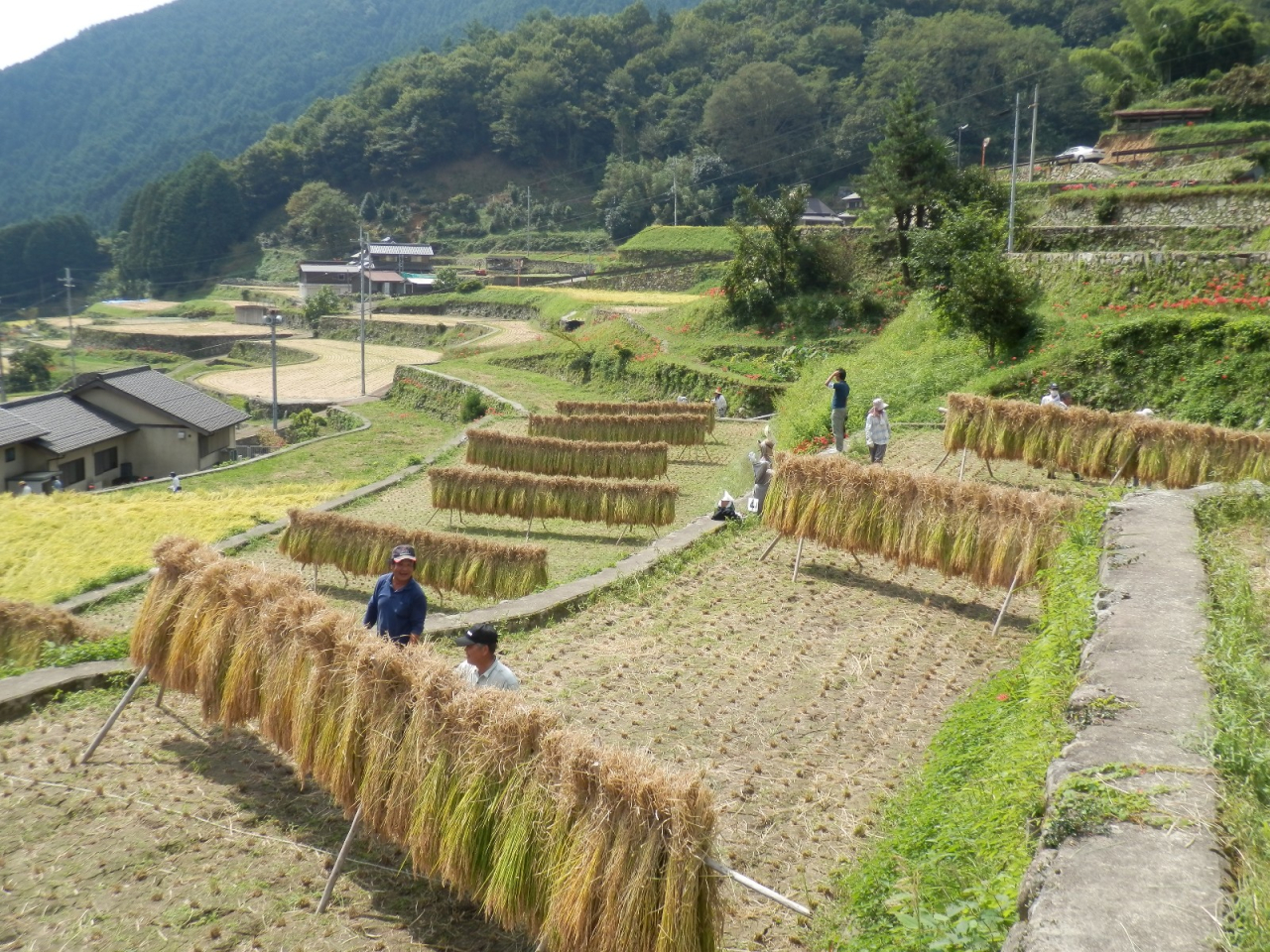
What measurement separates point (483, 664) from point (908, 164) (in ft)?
107

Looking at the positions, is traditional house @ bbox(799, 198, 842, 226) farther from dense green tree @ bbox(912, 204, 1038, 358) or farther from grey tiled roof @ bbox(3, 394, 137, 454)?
grey tiled roof @ bbox(3, 394, 137, 454)

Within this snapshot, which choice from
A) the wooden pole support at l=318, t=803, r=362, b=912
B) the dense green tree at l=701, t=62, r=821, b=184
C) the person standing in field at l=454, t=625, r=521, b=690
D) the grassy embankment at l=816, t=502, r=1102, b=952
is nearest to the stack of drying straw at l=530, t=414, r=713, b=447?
the grassy embankment at l=816, t=502, r=1102, b=952

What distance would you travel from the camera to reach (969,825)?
217 inches

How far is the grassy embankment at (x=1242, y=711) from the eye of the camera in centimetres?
384

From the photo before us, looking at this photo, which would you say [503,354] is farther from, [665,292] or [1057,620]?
[1057,620]

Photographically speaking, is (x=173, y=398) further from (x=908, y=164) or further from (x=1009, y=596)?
(x=1009, y=596)

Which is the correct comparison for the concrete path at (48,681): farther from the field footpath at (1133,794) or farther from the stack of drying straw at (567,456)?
the stack of drying straw at (567,456)

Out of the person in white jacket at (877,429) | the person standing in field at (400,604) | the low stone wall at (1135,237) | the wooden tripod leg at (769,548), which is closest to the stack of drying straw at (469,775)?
the person standing in field at (400,604)

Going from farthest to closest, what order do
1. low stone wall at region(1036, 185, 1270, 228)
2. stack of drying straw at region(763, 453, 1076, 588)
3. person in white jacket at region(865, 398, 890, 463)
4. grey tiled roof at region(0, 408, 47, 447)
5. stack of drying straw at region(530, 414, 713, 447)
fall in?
grey tiled roof at region(0, 408, 47, 447), low stone wall at region(1036, 185, 1270, 228), stack of drying straw at region(530, 414, 713, 447), person in white jacket at region(865, 398, 890, 463), stack of drying straw at region(763, 453, 1076, 588)

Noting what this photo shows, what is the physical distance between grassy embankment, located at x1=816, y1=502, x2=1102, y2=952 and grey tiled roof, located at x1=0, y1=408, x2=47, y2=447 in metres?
29.6

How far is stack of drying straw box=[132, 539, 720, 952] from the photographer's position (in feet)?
15.0

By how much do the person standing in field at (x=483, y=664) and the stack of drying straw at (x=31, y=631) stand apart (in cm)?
669

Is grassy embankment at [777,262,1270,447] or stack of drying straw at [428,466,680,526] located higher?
grassy embankment at [777,262,1270,447]

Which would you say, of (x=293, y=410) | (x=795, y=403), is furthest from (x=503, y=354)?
(x=795, y=403)
